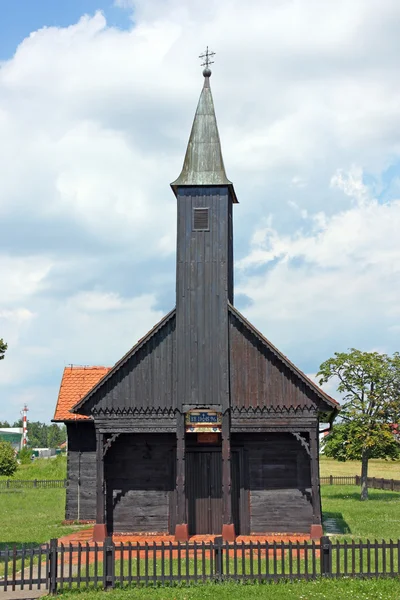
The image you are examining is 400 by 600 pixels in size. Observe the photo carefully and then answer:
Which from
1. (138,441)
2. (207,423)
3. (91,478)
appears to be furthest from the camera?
(91,478)

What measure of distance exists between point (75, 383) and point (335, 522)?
12675mm

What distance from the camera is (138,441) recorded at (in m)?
25.5

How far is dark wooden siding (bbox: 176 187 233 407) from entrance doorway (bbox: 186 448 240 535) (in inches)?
89.4

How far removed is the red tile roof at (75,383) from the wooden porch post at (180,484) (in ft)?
25.6

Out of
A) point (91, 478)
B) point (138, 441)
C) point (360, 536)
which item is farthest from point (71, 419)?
point (360, 536)

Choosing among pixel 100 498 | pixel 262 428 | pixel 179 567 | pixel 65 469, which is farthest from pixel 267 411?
pixel 65 469

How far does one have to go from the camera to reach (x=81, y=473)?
29.3 meters

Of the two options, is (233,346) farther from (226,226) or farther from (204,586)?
(204,586)

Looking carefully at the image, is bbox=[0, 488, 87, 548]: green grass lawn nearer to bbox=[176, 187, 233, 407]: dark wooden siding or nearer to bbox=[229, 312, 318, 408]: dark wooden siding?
bbox=[176, 187, 233, 407]: dark wooden siding

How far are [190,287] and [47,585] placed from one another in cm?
1126

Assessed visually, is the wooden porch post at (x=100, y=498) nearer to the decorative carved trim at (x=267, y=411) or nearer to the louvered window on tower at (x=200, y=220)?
the decorative carved trim at (x=267, y=411)

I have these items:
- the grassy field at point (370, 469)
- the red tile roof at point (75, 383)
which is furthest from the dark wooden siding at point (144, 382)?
the grassy field at point (370, 469)

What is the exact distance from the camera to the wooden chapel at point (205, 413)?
2378 centimetres

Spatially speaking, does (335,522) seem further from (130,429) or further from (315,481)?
(130,429)
